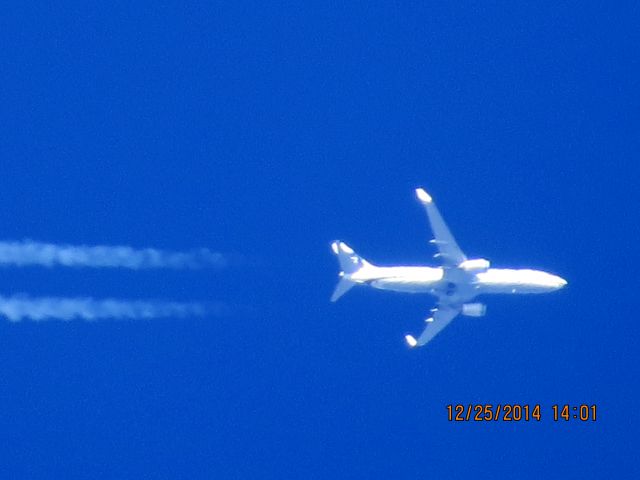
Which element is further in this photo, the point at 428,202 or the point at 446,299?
the point at 446,299

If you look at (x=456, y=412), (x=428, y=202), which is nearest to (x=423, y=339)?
(x=456, y=412)

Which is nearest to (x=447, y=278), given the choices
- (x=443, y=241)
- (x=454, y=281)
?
(x=454, y=281)

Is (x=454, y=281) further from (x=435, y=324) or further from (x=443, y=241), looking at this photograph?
(x=435, y=324)

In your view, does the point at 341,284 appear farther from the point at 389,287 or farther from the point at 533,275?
the point at 533,275

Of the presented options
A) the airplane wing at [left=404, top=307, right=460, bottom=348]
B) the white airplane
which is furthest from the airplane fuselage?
the airplane wing at [left=404, top=307, right=460, bottom=348]

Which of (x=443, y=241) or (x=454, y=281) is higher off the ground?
(x=443, y=241)

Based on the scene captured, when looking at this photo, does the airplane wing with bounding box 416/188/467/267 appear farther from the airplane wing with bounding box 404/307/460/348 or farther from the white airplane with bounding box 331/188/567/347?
the airplane wing with bounding box 404/307/460/348
